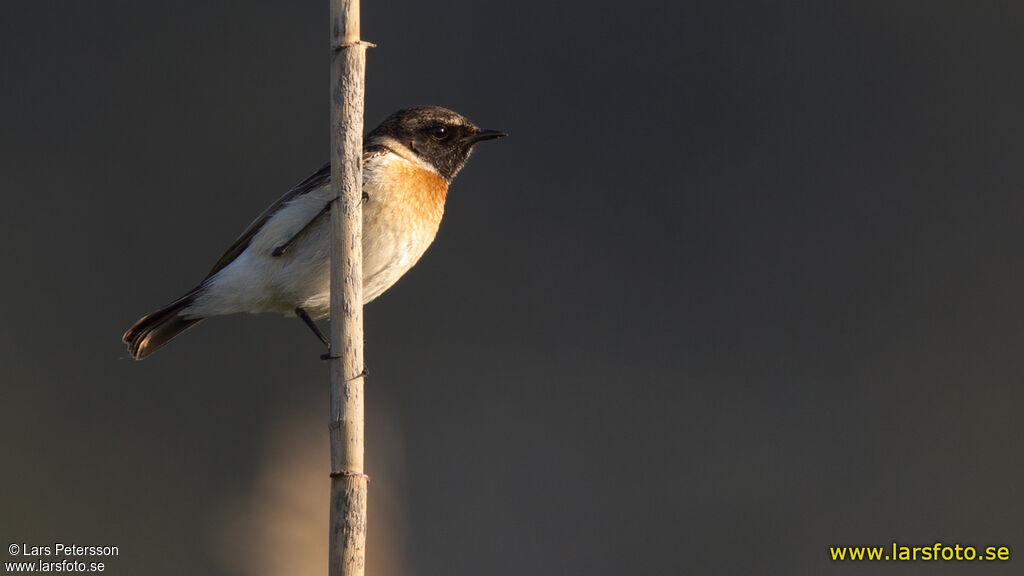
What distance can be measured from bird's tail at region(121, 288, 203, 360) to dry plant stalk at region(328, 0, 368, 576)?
1.15 meters

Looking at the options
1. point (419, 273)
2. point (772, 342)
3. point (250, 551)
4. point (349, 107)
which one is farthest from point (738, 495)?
point (349, 107)

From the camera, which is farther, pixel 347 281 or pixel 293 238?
pixel 293 238

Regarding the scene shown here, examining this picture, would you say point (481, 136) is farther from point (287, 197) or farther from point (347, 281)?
point (347, 281)

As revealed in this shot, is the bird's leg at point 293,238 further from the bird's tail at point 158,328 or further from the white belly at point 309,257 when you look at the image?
the bird's tail at point 158,328

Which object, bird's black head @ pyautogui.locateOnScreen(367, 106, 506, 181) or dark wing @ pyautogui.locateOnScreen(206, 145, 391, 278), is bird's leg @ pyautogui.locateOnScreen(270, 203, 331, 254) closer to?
dark wing @ pyautogui.locateOnScreen(206, 145, 391, 278)

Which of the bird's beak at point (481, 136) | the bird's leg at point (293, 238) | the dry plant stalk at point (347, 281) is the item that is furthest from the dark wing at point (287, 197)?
the dry plant stalk at point (347, 281)

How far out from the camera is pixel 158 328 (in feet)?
13.3

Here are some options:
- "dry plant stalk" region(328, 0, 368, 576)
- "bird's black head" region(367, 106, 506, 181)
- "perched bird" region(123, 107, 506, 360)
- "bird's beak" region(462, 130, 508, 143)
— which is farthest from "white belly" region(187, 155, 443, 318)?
"dry plant stalk" region(328, 0, 368, 576)

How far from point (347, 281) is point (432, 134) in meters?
1.42

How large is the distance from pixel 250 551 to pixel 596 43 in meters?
5.12

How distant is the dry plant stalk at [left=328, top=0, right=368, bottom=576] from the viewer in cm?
291

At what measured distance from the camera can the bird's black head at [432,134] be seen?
4316 mm

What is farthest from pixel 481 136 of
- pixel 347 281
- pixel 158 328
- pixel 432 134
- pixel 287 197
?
pixel 347 281

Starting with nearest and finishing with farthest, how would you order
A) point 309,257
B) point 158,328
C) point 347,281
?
1. point 347,281
2. point 309,257
3. point 158,328
